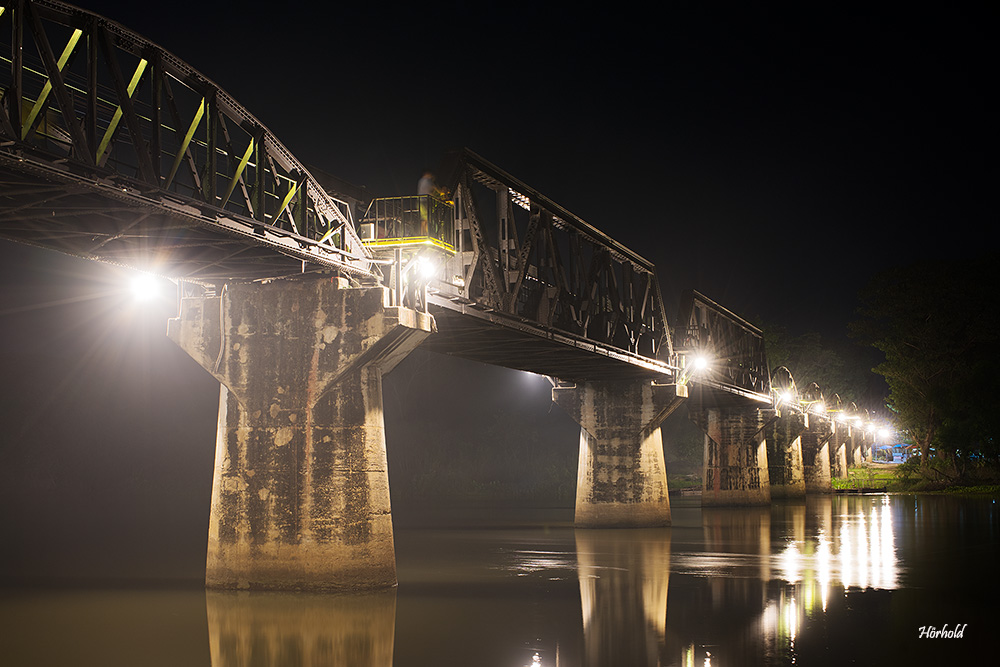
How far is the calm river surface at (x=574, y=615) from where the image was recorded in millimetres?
21906

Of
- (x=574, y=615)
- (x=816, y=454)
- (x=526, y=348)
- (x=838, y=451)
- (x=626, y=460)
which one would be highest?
(x=526, y=348)

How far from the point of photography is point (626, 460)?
2315 inches

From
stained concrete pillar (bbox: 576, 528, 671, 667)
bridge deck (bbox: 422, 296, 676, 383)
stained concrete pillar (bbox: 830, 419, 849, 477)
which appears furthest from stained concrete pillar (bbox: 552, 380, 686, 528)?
stained concrete pillar (bbox: 830, 419, 849, 477)

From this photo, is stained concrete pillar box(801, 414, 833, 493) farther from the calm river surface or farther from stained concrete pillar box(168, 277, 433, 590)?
stained concrete pillar box(168, 277, 433, 590)

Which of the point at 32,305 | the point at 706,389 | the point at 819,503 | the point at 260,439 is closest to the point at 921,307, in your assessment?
the point at 819,503

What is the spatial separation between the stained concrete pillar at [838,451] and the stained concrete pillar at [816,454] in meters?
12.1

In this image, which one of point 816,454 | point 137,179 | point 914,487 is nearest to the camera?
point 137,179

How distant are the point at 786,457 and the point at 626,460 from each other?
2169 inches

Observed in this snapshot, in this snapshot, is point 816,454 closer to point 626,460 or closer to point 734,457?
point 734,457

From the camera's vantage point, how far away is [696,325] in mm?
73312

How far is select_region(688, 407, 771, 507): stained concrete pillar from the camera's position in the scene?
87.2 m

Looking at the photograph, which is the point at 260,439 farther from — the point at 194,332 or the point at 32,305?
the point at 32,305

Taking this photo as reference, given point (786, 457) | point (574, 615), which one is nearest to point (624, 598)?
point (574, 615)

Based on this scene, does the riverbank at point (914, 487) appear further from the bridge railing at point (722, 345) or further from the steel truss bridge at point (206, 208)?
the steel truss bridge at point (206, 208)
